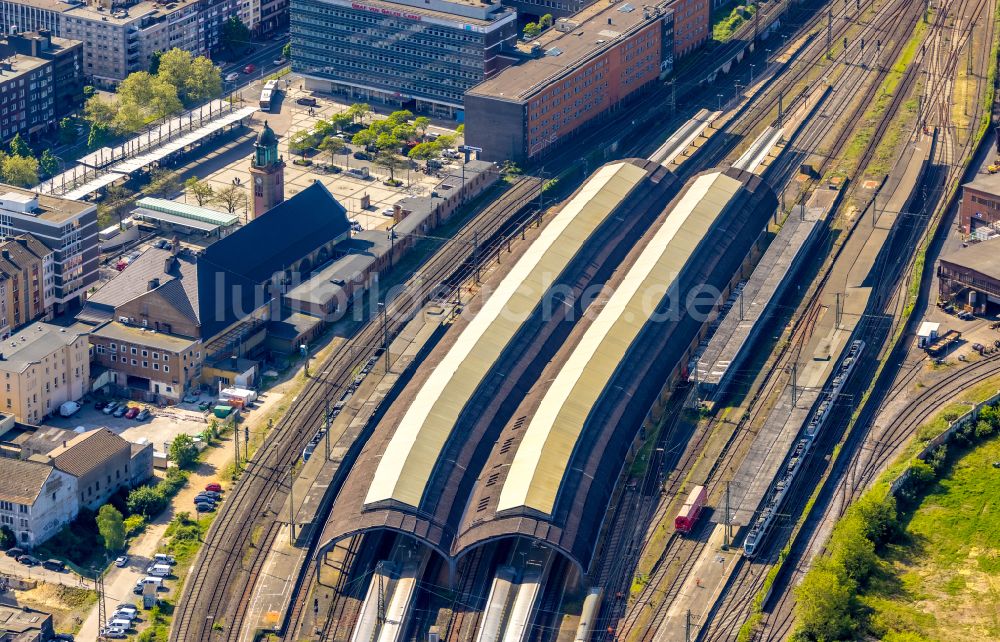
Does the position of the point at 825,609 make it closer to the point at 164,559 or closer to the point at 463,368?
the point at 463,368

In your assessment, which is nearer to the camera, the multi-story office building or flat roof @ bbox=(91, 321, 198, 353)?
flat roof @ bbox=(91, 321, 198, 353)

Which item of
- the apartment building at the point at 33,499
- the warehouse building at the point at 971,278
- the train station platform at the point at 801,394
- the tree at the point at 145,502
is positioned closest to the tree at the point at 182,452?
the tree at the point at 145,502

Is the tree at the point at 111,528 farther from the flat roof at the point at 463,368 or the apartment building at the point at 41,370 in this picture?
the flat roof at the point at 463,368

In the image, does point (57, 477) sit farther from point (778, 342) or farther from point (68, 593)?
point (778, 342)

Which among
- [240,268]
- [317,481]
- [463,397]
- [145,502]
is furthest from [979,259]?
[145,502]

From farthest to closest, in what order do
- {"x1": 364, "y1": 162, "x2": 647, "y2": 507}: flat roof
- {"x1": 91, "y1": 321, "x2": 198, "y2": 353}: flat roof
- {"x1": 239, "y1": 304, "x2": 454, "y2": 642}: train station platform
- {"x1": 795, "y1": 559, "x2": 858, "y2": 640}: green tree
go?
1. {"x1": 91, "y1": 321, "x2": 198, "y2": 353}: flat roof
2. {"x1": 364, "y1": 162, "x2": 647, "y2": 507}: flat roof
3. {"x1": 239, "y1": 304, "x2": 454, "y2": 642}: train station platform
4. {"x1": 795, "y1": 559, "x2": 858, "y2": 640}: green tree

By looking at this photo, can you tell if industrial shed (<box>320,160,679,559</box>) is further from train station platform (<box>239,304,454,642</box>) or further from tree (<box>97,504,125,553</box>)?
tree (<box>97,504,125,553</box>)

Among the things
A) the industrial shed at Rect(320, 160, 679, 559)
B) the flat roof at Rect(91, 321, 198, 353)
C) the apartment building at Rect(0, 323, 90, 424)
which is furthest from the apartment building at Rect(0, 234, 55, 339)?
the industrial shed at Rect(320, 160, 679, 559)

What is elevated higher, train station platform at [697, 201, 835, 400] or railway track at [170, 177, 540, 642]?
train station platform at [697, 201, 835, 400]
